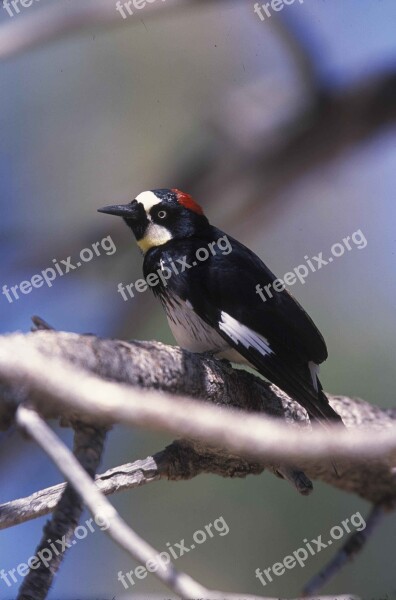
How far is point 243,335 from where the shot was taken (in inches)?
99.7

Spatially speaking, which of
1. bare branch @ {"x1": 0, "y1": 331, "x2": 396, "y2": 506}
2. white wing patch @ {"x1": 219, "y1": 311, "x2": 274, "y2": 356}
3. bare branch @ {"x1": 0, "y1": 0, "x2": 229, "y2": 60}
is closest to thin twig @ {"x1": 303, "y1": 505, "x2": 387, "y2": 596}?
bare branch @ {"x1": 0, "y1": 331, "x2": 396, "y2": 506}

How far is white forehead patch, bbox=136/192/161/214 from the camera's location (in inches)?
123

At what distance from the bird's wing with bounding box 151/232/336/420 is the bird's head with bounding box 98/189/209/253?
0.32 metres

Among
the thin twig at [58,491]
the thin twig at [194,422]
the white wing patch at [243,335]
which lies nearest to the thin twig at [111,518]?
the thin twig at [194,422]

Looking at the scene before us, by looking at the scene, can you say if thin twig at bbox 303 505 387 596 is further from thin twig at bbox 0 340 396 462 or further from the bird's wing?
thin twig at bbox 0 340 396 462

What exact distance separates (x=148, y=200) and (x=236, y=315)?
0.78 meters

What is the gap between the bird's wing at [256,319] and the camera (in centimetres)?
243

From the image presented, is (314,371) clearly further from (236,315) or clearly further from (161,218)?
(161,218)

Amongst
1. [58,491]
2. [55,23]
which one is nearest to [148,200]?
[55,23]

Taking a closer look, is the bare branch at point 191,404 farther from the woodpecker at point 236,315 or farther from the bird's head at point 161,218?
the bird's head at point 161,218

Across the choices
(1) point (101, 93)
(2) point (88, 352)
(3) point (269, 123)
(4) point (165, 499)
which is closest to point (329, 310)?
(3) point (269, 123)

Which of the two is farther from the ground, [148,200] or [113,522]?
[148,200]

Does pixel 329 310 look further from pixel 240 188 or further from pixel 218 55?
pixel 218 55

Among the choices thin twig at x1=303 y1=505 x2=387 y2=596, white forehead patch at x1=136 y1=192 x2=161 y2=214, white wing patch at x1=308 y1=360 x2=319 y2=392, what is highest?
white forehead patch at x1=136 y1=192 x2=161 y2=214
